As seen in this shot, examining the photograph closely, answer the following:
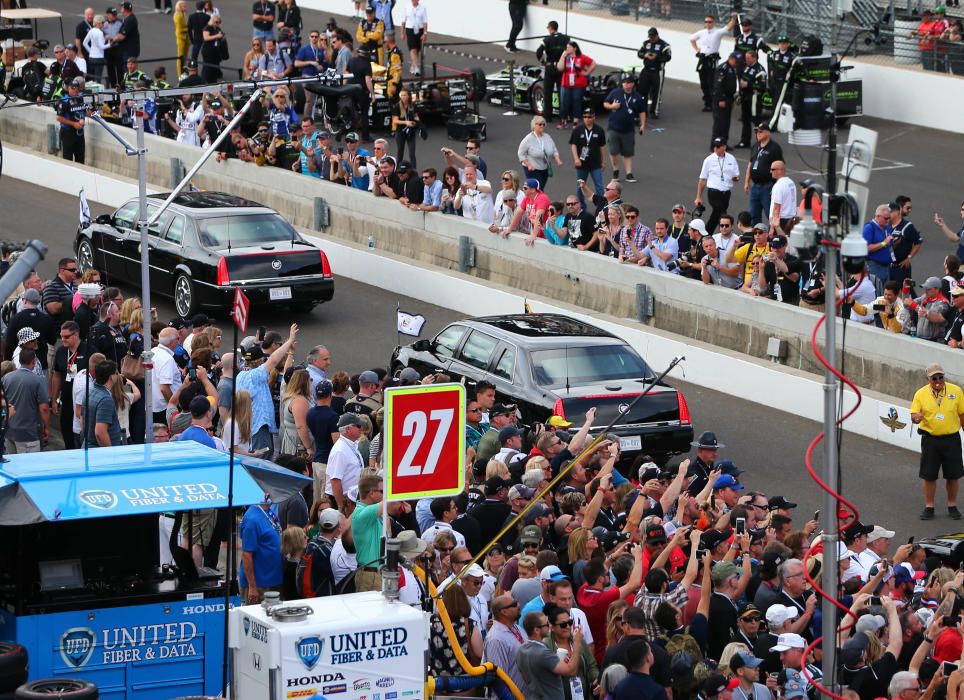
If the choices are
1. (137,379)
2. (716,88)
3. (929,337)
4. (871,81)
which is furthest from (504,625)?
(871,81)

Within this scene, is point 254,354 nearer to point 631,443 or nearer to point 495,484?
point 631,443

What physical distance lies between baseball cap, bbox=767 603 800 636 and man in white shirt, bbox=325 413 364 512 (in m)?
4.41

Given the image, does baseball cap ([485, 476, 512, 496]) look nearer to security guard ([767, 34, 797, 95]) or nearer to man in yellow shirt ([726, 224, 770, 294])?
man in yellow shirt ([726, 224, 770, 294])

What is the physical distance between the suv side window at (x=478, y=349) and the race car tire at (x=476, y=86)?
1474cm

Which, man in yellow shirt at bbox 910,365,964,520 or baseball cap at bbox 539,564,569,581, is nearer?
baseball cap at bbox 539,564,569,581

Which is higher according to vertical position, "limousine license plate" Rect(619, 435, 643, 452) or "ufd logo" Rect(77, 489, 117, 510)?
"ufd logo" Rect(77, 489, 117, 510)

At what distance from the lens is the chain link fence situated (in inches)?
1326

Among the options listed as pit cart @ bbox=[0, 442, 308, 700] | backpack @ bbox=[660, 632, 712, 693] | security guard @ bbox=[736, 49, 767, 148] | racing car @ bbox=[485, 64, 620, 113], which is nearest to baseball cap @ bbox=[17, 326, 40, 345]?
pit cart @ bbox=[0, 442, 308, 700]

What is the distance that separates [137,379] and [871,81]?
67.2 ft

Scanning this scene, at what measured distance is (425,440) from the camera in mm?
10148

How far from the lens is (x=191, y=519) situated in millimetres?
11688

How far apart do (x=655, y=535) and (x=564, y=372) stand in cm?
631

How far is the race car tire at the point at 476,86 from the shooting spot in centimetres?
3475

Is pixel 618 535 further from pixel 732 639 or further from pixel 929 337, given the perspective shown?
pixel 929 337
